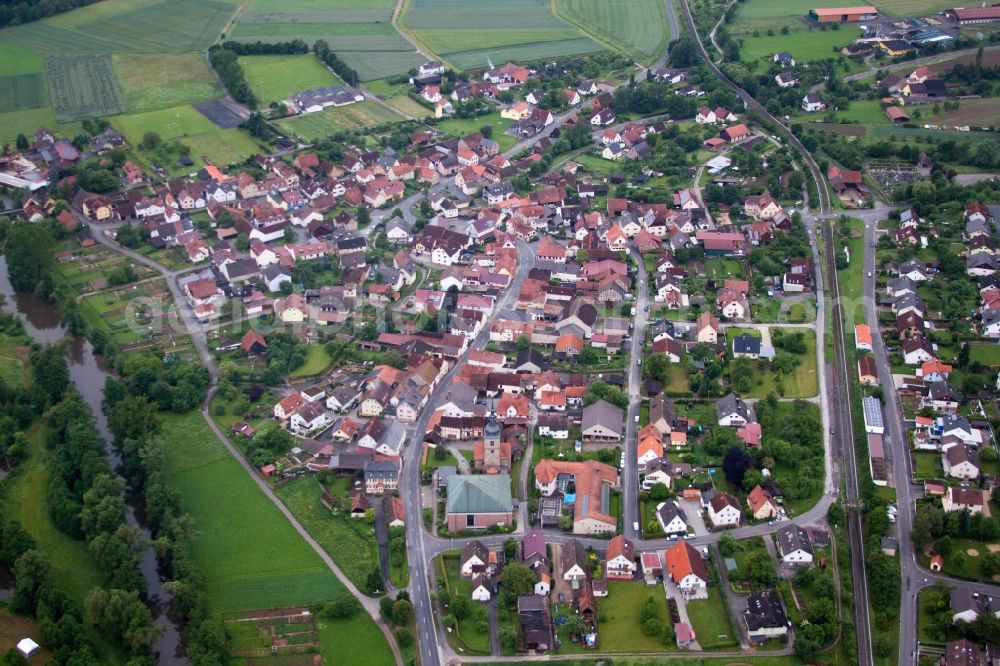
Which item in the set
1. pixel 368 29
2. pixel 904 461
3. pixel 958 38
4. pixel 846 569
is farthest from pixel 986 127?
pixel 368 29

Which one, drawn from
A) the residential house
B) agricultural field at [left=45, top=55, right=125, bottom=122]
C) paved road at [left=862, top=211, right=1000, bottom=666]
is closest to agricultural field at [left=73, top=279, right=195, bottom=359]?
the residential house

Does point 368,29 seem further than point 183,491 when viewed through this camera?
Yes

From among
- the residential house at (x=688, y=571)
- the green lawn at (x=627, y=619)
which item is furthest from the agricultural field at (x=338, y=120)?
the green lawn at (x=627, y=619)

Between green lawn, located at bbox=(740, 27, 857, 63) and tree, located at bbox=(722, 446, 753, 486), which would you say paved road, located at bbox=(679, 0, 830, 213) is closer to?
green lawn, located at bbox=(740, 27, 857, 63)

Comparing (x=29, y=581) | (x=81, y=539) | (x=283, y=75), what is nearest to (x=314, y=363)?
(x=81, y=539)

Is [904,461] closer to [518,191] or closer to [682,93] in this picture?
[518,191]

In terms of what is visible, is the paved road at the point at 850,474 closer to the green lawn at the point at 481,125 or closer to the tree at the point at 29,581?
the tree at the point at 29,581
